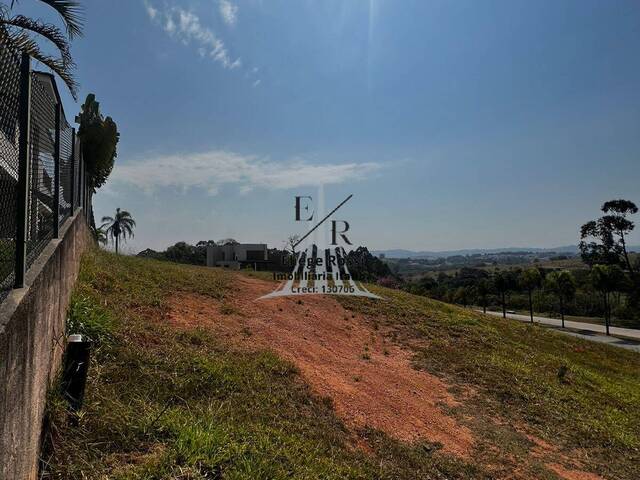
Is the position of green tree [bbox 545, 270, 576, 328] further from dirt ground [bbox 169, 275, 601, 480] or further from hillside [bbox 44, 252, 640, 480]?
dirt ground [bbox 169, 275, 601, 480]

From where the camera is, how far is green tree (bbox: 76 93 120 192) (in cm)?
1316

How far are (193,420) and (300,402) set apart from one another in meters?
1.39

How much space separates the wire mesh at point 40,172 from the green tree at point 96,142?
35.6 ft

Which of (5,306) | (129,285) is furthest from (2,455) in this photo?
(129,285)

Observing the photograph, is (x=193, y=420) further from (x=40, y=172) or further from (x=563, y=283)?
(x=563, y=283)

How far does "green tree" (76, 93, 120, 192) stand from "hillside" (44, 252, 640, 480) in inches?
286

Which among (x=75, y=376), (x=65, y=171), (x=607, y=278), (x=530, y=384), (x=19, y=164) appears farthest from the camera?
(x=607, y=278)

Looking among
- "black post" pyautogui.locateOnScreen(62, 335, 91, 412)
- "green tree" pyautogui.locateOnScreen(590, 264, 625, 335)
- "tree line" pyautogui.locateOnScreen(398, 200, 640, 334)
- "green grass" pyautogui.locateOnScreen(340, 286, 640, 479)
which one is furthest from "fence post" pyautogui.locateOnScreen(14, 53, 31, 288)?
"green tree" pyautogui.locateOnScreen(590, 264, 625, 335)

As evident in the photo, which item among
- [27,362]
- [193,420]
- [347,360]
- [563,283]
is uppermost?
[27,362]

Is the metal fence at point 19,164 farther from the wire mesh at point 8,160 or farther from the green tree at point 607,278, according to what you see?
the green tree at point 607,278

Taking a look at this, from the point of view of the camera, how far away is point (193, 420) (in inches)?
128

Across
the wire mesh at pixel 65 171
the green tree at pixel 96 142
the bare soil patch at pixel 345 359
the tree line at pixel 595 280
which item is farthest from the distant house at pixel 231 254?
the wire mesh at pixel 65 171

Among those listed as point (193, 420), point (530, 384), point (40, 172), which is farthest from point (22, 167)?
point (530, 384)

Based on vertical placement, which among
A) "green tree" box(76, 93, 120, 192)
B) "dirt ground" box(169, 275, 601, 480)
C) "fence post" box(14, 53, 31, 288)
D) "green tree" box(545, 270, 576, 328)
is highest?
"green tree" box(76, 93, 120, 192)
